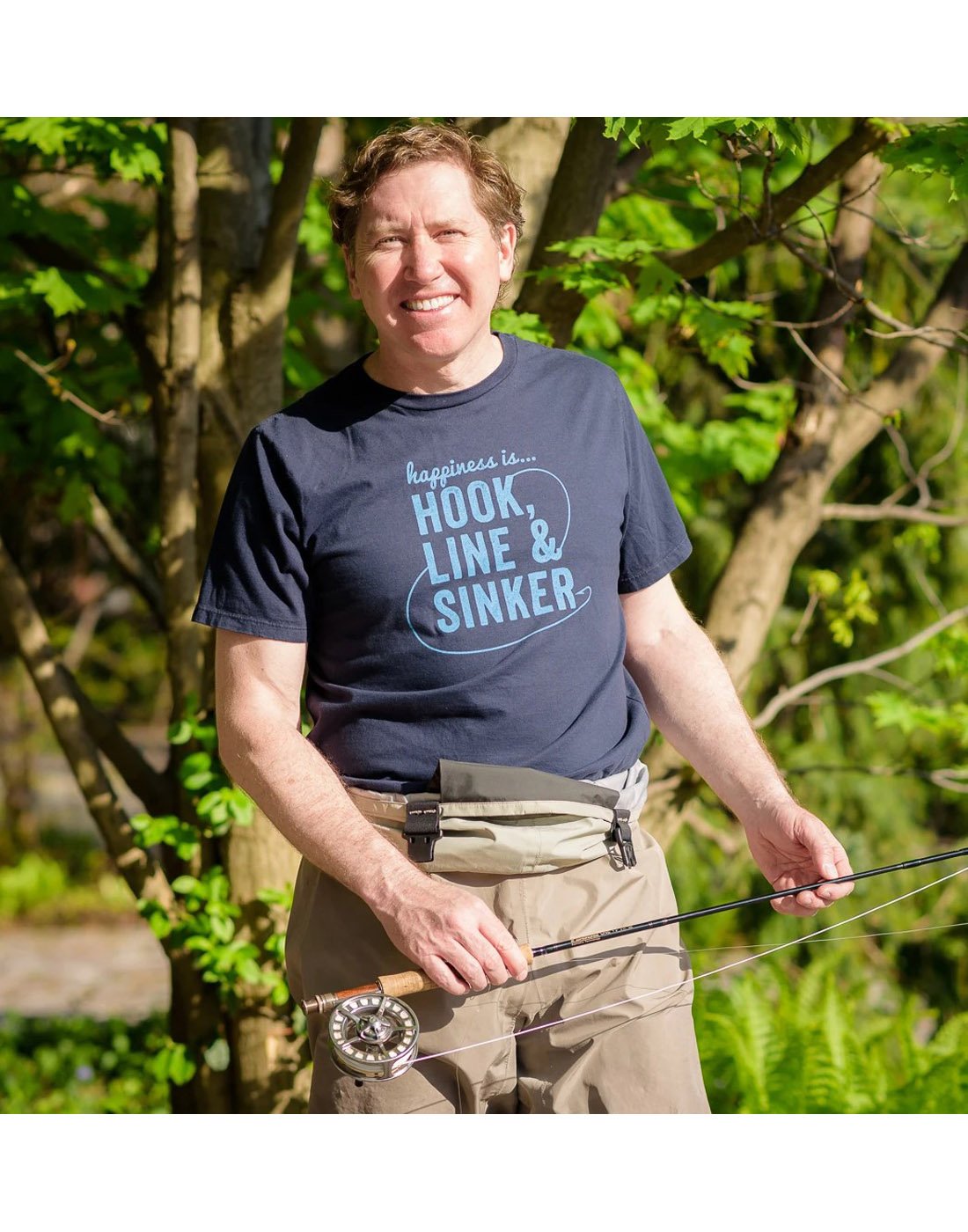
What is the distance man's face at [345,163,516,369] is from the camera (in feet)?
6.99

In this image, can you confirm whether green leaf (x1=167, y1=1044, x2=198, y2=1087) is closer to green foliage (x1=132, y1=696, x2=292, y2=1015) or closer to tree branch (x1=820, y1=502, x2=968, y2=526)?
green foliage (x1=132, y1=696, x2=292, y2=1015)

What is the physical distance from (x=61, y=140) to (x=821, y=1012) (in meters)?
3.97

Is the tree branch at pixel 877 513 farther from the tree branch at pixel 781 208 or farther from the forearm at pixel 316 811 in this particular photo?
the forearm at pixel 316 811

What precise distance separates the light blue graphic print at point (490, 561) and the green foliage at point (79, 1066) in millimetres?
3651

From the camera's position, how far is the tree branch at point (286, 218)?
3.58 m

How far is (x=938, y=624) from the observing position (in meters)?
4.62

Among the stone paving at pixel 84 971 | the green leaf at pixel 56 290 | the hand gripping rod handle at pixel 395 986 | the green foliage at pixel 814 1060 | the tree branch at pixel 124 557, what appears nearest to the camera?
the hand gripping rod handle at pixel 395 986

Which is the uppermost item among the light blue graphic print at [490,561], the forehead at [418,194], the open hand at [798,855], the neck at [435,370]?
the forehead at [418,194]

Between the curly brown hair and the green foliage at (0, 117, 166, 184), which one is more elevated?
the green foliage at (0, 117, 166, 184)

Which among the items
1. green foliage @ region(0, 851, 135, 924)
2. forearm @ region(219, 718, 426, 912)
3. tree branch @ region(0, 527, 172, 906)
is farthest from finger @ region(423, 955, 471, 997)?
green foliage @ region(0, 851, 135, 924)

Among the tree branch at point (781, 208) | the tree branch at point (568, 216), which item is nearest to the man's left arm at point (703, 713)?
the tree branch at point (781, 208)

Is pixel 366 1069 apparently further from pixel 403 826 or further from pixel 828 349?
pixel 828 349

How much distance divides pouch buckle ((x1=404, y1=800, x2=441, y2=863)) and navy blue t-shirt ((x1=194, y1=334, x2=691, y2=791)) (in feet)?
0.17

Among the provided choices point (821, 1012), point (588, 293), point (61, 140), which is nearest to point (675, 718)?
point (588, 293)
